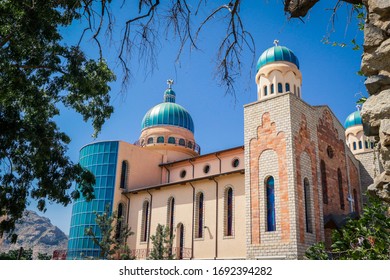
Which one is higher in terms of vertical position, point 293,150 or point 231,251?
point 293,150

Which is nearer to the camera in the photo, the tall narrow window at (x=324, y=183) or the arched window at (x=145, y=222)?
the tall narrow window at (x=324, y=183)

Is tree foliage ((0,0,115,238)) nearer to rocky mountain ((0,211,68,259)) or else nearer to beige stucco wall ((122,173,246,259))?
beige stucco wall ((122,173,246,259))

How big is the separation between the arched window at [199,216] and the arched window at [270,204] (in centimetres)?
537

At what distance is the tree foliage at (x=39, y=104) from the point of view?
881cm

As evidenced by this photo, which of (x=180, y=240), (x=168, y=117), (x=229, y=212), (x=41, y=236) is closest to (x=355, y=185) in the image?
(x=229, y=212)

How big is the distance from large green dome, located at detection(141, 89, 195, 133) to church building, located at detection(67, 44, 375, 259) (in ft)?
2.67

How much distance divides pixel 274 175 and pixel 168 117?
16249mm

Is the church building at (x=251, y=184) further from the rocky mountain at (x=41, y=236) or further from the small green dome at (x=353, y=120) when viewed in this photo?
the rocky mountain at (x=41, y=236)

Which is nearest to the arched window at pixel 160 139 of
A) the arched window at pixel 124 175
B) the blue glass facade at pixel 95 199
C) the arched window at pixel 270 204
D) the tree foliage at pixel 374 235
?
the arched window at pixel 124 175

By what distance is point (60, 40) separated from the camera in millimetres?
10016

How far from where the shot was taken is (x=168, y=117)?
3369cm
